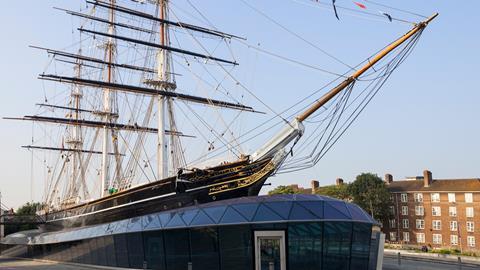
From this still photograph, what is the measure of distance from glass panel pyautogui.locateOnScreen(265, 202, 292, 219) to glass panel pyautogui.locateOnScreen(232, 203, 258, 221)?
71cm

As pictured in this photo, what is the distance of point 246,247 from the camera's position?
24.3 meters

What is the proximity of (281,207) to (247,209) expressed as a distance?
1707 mm

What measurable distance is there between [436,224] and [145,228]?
55128mm

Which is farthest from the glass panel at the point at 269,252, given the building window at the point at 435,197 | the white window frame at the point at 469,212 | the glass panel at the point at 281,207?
the building window at the point at 435,197

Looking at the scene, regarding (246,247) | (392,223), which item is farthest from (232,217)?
(392,223)

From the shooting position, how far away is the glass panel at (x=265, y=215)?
79.6 feet

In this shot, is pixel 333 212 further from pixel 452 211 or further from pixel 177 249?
pixel 452 211

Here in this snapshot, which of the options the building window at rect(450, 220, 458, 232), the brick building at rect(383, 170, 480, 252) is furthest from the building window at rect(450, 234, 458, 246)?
the building window at rect(450, 220, 458, 232)

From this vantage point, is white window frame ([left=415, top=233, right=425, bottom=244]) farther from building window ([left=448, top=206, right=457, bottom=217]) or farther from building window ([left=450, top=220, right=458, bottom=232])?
building window ([left=448, top=206, right=457, bottom=217])

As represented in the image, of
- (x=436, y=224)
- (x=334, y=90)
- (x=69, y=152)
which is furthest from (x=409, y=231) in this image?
(x=334, y=90)

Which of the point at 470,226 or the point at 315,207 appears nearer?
the point at 315,207

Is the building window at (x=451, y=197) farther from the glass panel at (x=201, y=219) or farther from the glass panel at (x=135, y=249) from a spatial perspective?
the glass panel at (x=135, y=249)

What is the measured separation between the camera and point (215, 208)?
2631cm

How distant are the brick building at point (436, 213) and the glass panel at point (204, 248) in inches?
1898
